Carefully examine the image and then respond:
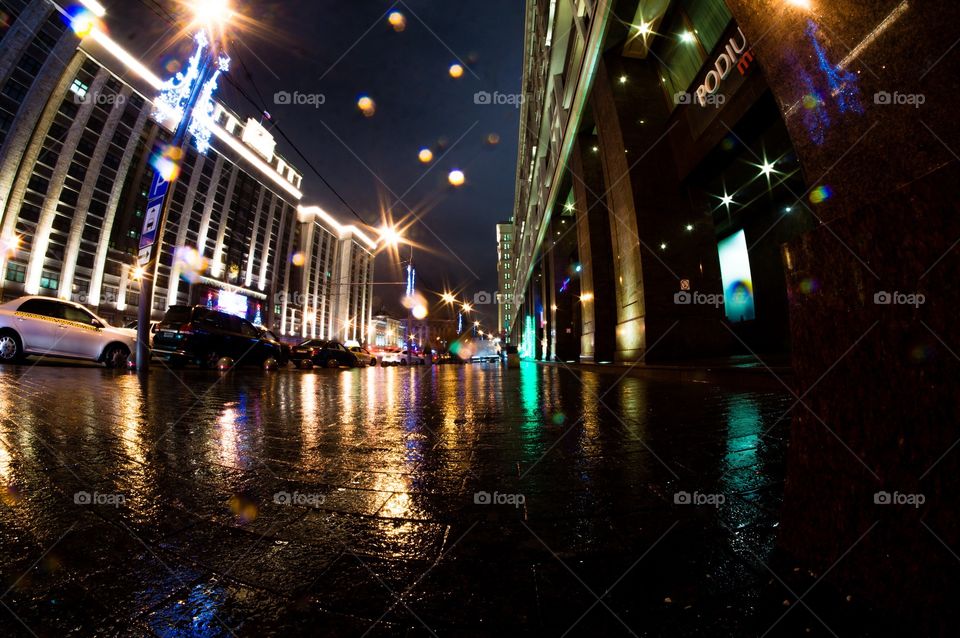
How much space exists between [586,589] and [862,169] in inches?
68.0

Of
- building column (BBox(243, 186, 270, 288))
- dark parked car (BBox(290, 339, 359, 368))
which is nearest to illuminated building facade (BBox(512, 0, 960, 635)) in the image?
dark parked car (BBox(290, 339, 359, 368))

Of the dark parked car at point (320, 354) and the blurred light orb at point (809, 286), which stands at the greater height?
the blurred light orb at point (809, 286)

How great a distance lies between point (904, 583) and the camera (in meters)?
0.82

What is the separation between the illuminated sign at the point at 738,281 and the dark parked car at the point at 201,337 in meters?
17.1

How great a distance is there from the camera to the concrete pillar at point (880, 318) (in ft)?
2.69

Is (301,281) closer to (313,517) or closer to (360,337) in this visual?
(360,337)

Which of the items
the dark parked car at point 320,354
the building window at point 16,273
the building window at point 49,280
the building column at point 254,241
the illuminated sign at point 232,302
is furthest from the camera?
the building column at point 254,241

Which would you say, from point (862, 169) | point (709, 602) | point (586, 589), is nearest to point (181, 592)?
point (586, 589)

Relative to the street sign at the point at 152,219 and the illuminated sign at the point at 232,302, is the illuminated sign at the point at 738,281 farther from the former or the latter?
the illuminated sign at the point at 232,302

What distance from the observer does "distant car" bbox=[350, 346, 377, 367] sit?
23.8m

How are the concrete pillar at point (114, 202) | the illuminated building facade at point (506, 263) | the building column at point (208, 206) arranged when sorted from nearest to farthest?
the concrete pillar at point (114, 202)
the building column at point (208, 206)
the illuminated building facade at point (506, 263)

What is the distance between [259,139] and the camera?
205ft

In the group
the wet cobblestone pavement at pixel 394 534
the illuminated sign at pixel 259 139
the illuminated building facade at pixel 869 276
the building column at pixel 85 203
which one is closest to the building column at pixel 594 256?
the illuminated building facade at pixel 869 276

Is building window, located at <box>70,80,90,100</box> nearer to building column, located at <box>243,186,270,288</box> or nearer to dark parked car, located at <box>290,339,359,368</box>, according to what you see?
building column, located at <box>243,186,270,288</box>
